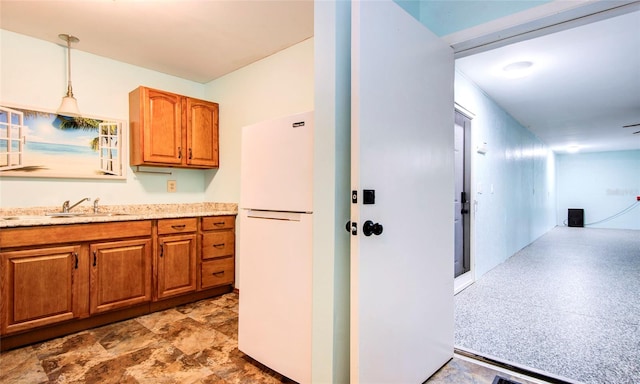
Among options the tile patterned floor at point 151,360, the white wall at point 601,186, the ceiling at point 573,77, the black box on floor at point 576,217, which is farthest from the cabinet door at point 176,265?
the white wall at point 601,186

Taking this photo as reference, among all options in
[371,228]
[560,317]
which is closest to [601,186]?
[560,317]

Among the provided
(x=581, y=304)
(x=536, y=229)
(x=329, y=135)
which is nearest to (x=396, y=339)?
(x=329, y=135)

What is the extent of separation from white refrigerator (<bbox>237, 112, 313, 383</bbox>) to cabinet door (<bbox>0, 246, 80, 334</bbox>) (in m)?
1.37

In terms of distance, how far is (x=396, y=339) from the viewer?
153 cm

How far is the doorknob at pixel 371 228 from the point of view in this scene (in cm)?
135

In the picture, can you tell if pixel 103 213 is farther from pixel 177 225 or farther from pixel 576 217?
pixel 576 217

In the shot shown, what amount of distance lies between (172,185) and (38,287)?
5.01 feet

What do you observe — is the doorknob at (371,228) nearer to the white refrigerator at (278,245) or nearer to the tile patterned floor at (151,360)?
the white refrigerator at (278,245)

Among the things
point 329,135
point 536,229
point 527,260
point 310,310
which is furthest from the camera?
point 536,229

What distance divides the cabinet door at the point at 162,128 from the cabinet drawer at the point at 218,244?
2.72 feet

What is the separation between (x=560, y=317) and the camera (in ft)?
8.81

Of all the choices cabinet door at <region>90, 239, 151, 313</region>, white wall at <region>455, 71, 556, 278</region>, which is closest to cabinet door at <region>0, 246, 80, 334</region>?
cabinet door at <region>90, 239, 151, 313</region>

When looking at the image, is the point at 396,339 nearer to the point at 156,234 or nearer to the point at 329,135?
the point at 329,135

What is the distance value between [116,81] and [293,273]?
2761mm
